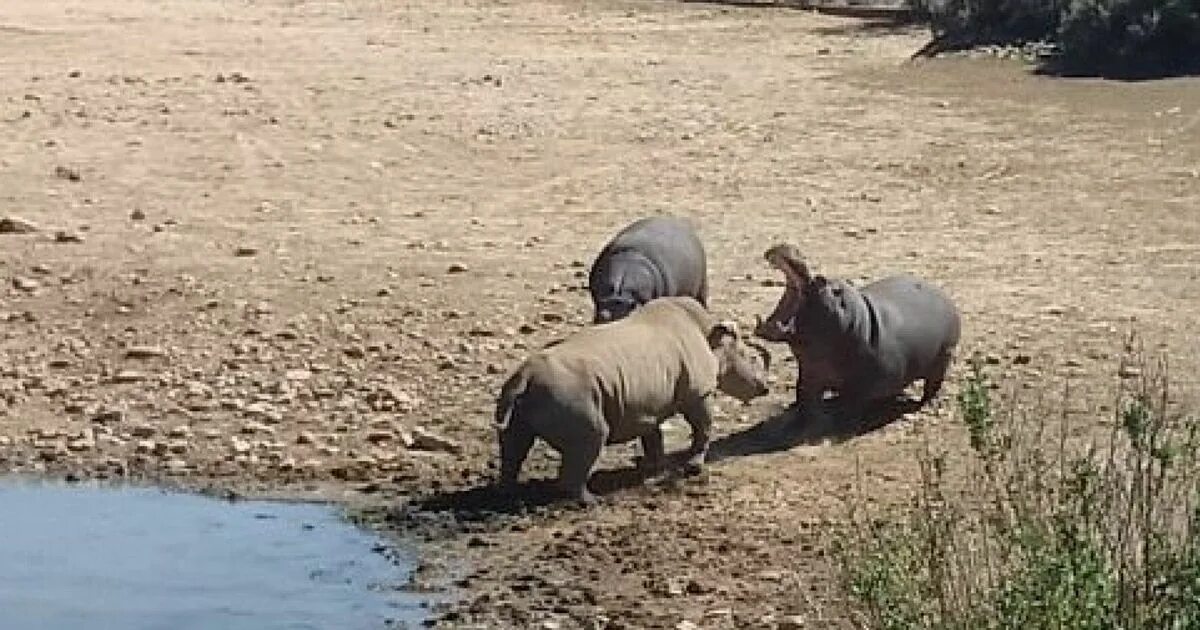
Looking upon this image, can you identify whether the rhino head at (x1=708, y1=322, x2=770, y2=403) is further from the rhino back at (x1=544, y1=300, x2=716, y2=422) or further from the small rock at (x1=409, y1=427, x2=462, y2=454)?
the small rock at (x1=409, y1=427, x2=462, y2=454)

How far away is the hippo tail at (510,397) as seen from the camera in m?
10.6

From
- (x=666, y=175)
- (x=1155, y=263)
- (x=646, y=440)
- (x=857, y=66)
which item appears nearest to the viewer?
(x=646, y=440)

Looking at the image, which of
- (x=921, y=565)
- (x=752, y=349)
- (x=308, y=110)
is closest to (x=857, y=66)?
(x=308, y=110)

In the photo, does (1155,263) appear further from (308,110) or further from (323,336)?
(308,110)

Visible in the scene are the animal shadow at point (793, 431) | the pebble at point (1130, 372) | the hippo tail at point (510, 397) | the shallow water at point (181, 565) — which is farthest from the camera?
the pebble at point (1130, 372)

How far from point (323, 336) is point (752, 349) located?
98.4 inches

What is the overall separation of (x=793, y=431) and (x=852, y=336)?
503 mm

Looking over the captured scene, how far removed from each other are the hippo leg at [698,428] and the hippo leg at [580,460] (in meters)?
0.65

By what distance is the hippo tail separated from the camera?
418 inches

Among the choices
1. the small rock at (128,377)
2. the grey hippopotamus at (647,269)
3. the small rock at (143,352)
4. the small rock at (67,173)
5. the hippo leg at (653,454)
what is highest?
the grey hippopotamus at (647,269)

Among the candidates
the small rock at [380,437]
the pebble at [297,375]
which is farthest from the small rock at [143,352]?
the small rock at [380,437]

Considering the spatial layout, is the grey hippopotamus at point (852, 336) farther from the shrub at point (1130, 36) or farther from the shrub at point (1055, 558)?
the shrub at point (1130, 36)

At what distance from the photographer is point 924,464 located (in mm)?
8625

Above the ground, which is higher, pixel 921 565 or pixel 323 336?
pixel 921 565
